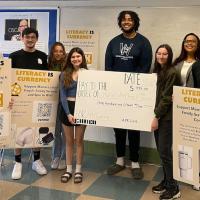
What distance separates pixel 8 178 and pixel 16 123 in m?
0.57

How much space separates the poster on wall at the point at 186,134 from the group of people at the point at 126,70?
155 millimetres

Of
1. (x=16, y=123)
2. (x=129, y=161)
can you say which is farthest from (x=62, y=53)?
(x=129, y=161)

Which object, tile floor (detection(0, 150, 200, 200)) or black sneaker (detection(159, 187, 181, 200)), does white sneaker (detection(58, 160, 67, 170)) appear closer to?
tile floor (detection(0, 150, 200, 200))

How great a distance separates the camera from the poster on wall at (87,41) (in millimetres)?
4090

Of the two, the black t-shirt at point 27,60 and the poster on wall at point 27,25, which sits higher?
the poster on wall at point 27,25

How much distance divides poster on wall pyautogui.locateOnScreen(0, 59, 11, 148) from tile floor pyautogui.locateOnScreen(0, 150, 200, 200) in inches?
18.9

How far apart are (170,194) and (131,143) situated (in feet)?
2.58

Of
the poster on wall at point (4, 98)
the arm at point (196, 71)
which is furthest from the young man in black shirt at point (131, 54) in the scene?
the poster on wall at point (4, 98)

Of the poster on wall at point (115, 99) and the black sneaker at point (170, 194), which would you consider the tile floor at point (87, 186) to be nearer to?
the black sneaker at point (170, 194)

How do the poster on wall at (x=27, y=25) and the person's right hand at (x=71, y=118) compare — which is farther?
the poster on wall at (x=27, y=25)

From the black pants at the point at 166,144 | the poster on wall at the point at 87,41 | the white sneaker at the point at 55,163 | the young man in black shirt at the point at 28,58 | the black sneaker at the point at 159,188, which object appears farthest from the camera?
the poster on wall at the point at 87,41

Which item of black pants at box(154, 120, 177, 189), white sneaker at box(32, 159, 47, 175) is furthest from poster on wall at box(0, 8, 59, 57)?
black pants at box(154, 120, 177, 189)

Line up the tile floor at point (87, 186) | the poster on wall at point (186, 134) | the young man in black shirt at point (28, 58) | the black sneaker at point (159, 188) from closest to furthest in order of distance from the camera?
the poster on wall at point (186, 134) → the tile floor at point (87, 186) → the black sneaker at point (159, 188) → the young man in black shirt at point (28, 58)

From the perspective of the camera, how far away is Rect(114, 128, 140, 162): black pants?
3.62m
